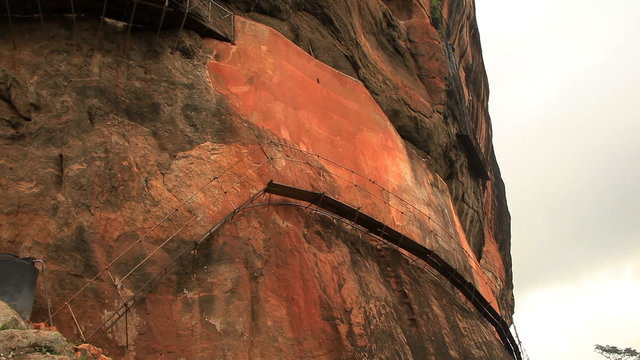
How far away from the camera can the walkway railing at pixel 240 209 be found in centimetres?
1106

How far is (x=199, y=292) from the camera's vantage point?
1165 cm

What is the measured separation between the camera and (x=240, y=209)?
13344 mm

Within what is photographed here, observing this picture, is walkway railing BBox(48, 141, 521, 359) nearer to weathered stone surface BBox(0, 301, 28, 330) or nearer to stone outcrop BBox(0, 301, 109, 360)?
weathered stone surface BBox(0, 301, 28, 330)

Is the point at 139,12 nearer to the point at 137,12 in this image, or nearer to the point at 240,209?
the point at 137,12

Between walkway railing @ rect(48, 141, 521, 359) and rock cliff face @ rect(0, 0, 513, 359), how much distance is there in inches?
1.5

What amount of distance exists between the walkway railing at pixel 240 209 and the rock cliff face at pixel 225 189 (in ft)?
0.13

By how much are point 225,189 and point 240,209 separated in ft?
1.62

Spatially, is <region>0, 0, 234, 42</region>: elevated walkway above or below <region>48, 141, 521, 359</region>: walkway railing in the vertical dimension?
above

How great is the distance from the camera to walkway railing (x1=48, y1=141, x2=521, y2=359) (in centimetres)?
1106

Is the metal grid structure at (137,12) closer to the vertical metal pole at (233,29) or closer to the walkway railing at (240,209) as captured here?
the vertical metal pole at (233,29)

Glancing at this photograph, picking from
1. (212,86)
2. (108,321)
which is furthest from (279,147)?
(108,321)

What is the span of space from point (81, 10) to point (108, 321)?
7163 millimetres

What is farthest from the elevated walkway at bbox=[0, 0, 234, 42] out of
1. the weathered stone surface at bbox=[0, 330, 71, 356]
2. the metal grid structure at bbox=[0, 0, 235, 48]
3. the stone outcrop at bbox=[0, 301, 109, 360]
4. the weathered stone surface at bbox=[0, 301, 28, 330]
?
the weathered stone surface at bbox=[0, 330, 71, 356]

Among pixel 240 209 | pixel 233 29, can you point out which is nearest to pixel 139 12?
pixel 233 29
